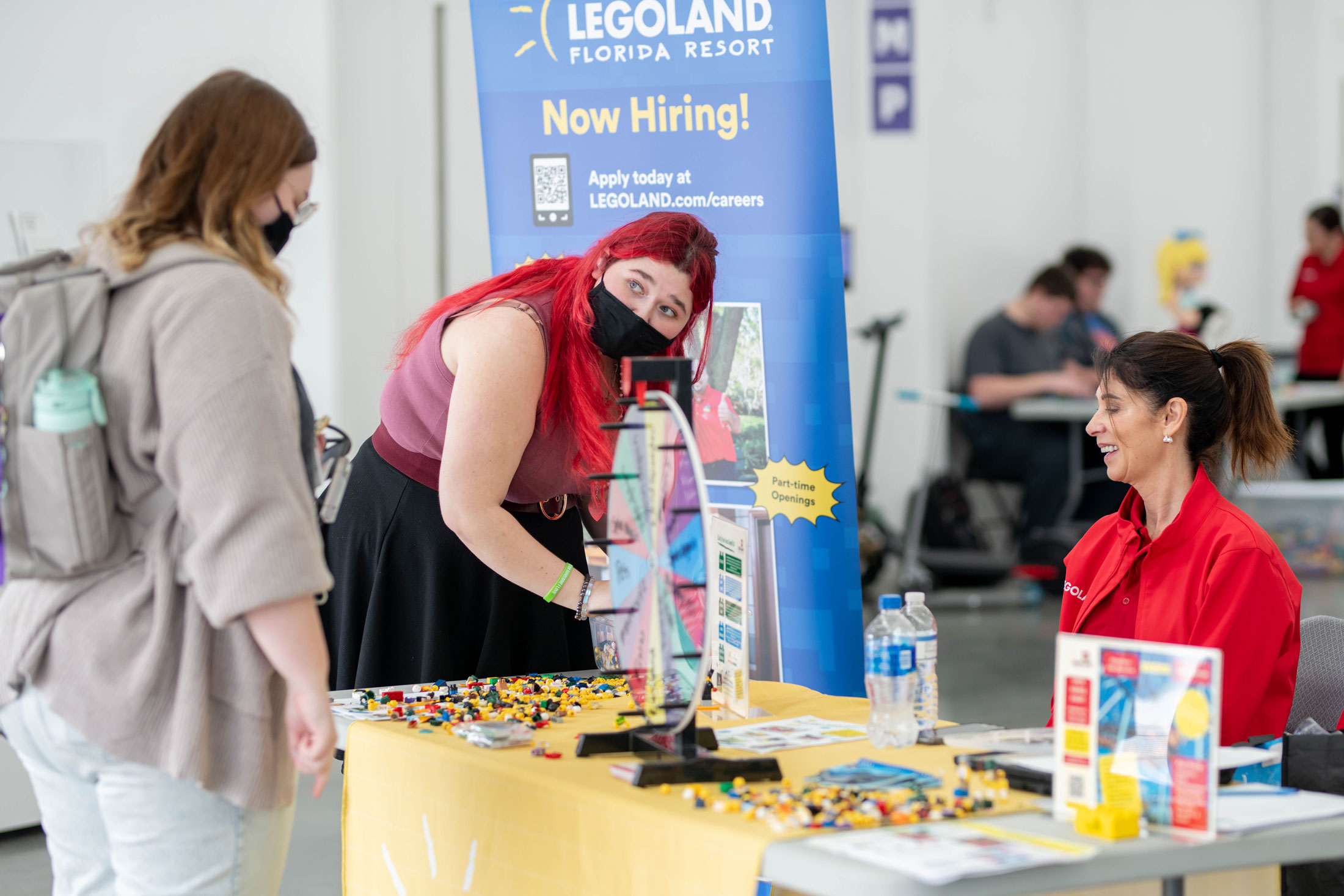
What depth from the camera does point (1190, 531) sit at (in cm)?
196

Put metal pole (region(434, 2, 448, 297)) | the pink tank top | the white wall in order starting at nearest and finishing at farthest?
the pink tank top, the white wall, metal pole (region(434, 2, 448, 297))

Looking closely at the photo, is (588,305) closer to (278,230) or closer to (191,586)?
(278,230)

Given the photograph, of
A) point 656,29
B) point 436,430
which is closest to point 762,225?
point 656,29

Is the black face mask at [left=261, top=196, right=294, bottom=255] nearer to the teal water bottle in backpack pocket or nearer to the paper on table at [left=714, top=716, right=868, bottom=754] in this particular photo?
the teal water bottle in backpack pocket

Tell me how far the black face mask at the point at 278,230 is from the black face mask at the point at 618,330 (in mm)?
555

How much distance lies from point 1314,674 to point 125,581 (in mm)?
1649

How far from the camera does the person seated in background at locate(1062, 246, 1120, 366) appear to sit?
22.7 feet

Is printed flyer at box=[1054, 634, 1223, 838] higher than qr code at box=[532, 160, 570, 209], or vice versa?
qr code at box=[532, 160, 570, 209]

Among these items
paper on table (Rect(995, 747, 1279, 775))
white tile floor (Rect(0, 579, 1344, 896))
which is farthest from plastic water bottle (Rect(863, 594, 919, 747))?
white tile floor (Rect(0, 579, 1344, 896))

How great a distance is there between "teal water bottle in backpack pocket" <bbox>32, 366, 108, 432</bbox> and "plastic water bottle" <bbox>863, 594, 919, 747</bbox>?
0.92 m

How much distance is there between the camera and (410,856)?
1.67 metres

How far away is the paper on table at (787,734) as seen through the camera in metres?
1.62

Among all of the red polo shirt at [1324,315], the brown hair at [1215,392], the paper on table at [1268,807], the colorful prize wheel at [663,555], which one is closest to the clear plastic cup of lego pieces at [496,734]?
the colorful prize wheel at [663,555]

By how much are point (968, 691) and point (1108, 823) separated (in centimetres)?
338
